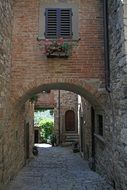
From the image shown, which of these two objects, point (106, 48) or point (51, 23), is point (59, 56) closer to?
point (51, 23)

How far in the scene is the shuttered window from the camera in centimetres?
740

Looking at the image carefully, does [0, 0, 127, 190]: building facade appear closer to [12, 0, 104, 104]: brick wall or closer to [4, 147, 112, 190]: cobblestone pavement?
[12, 0, 104, 104]: brick wall

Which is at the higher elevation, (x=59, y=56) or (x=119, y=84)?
(x=59, y=56)

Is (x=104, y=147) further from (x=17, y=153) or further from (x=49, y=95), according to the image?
(x=49, y=95)

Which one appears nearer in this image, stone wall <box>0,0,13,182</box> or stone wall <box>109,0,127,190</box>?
stone wall <box>109,0,127,190</box>

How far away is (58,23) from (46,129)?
1402 cm

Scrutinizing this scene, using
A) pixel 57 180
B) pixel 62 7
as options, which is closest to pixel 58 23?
pixel 62 7

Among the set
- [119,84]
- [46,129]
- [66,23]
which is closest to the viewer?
[119,84]

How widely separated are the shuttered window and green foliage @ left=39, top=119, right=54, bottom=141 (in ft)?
45.8

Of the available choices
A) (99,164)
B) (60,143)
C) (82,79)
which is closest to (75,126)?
(60,143)

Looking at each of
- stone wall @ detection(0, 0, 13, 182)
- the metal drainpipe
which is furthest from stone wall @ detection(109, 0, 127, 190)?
stone wall @ detection(0, 0, 13, 182)

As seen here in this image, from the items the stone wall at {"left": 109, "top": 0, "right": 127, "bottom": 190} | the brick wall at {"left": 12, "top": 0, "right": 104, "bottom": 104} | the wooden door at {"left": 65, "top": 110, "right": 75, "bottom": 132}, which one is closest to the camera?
the stone wall at {"left": 109, "top": 0, "right": 127, "bottom": 190}

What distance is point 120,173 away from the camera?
5773 millimetres

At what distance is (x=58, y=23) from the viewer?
7.47 metres
